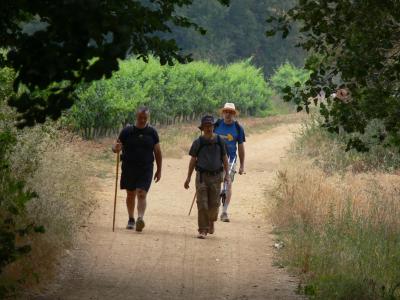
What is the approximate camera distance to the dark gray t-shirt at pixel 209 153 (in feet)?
47.3

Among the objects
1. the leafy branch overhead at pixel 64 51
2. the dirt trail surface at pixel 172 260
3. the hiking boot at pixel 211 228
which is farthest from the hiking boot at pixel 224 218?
the leafy branch overhead at pixel 64 51

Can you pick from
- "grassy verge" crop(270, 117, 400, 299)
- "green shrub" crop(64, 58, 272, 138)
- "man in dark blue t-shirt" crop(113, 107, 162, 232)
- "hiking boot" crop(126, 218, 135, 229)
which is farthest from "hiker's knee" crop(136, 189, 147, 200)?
"green shrub" crop(64, 58, 272, 138)

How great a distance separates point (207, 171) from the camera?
1452 centimetres

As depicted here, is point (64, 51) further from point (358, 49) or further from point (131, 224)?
point (131, 224)

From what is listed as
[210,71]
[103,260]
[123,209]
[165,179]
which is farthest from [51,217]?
[210,71]

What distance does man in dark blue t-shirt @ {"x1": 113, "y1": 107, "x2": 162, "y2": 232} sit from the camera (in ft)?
48.2

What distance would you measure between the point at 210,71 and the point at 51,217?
118 feet

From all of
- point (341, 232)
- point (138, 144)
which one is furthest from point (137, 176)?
point (341, 232)

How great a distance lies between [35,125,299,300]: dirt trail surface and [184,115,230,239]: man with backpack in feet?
1.08

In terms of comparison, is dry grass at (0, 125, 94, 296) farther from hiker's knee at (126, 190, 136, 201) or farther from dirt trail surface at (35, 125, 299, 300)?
hiker's knee at (126, 190, 136, 201)

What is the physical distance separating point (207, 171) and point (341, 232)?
2.09 m

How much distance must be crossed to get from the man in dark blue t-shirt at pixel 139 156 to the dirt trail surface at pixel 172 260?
2.06 feet

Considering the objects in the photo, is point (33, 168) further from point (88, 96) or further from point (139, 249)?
point (88, 96)

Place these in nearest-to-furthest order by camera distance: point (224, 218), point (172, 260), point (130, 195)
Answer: point (172, 260) → point (130, 195) → point (224, 218)
